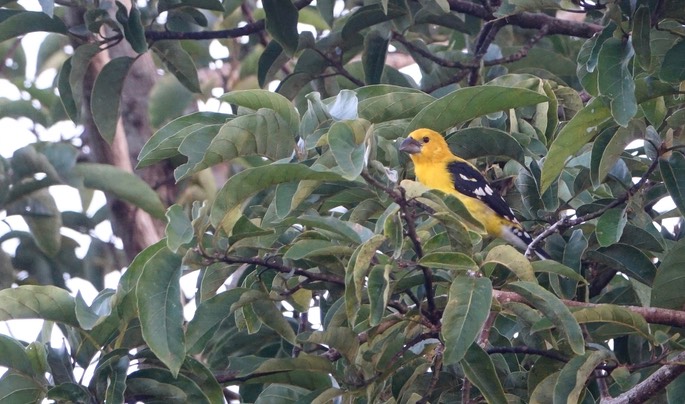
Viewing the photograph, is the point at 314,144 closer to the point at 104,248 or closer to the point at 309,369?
the point at 309,369

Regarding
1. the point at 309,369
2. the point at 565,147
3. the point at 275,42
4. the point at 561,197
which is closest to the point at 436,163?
Result: the point at 275,42

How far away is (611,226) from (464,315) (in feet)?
3.22

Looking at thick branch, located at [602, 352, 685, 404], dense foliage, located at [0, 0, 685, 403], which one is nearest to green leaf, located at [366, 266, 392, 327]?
dense foliage, located at [0, 0, 685, 403]

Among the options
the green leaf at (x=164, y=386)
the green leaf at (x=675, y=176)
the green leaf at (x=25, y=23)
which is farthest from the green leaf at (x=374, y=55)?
the green leaf at (x=164, y=386)

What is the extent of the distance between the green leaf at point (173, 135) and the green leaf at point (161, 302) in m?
0.46

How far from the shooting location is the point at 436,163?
19.1 feet

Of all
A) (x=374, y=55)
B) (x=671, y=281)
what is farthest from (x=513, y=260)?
(x=374, y=55)

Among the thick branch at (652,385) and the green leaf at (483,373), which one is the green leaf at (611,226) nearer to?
the thick branch at (652,385)

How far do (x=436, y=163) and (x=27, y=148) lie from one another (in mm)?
2267

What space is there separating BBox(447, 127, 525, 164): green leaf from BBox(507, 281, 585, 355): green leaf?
3.29 ft

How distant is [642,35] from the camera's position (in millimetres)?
3072

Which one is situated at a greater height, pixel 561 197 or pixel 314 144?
pixel 314 144

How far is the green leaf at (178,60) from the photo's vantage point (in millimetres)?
5113

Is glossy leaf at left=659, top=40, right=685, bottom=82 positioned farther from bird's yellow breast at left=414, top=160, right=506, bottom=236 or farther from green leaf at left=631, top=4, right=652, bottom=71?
bird's yellow breast at left=414, top=160, right=506, bottom=236
